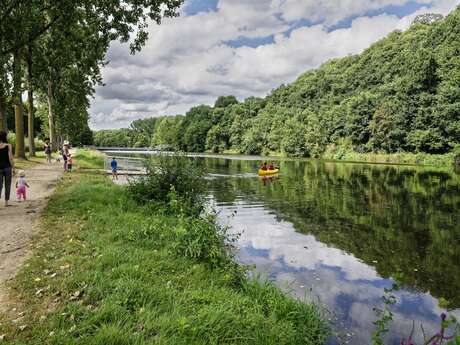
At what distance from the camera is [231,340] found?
5590 mm

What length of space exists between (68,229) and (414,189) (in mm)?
28169

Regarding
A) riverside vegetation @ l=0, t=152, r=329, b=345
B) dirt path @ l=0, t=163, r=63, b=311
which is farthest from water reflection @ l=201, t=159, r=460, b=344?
dirt path @ l=0, t=163, r=63, b=311

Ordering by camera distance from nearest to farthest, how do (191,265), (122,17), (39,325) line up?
1. (39,325)
2. (191,265)
3. (122,17)

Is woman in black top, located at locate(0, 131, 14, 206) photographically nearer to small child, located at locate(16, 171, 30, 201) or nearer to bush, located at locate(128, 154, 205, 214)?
small child, located at locate(16, 171, 30, 201)

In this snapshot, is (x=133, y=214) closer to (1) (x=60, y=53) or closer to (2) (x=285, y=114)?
(1) (x=60, y=53)

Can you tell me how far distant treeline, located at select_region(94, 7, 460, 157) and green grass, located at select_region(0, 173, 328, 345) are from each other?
28.2 ft

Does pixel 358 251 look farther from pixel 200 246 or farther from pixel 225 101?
pixel 225 101

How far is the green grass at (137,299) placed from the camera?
5152 mm

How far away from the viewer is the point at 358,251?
13.7 meters

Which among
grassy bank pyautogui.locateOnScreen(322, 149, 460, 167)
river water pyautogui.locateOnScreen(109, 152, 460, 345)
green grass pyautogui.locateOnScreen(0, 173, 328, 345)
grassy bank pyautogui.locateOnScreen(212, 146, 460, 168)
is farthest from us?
grassy bank pyautogui.locateOnScreen(322, 149, 460, 167)

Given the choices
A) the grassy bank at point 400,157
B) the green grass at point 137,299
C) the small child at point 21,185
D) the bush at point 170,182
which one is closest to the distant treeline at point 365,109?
the bush at point 170,182

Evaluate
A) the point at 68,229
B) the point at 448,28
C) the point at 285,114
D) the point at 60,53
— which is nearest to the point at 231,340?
the point at 68,229

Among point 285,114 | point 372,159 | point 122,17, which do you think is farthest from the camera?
point 285,114

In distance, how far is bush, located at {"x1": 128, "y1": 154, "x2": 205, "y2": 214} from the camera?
1504cm
